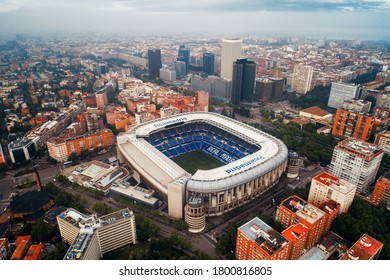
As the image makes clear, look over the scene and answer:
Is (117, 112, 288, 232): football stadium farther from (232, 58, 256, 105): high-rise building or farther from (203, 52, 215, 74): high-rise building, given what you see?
(203, 52, 215, 74): high-rise building

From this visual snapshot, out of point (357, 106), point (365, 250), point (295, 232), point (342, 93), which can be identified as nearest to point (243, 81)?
point (342, 93)

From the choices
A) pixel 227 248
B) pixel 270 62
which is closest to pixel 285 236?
pixel 227 248

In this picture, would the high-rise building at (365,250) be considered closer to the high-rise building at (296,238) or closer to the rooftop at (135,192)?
the high-rise building at (296,238)

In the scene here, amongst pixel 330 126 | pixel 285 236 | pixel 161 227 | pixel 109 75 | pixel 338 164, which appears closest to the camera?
pixel 285 236

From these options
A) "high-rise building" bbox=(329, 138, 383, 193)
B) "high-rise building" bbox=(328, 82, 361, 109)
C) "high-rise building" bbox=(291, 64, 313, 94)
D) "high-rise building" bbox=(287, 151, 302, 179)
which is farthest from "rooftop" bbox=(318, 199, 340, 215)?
"high-rise building" bbox=(291, 64, 313, 94)

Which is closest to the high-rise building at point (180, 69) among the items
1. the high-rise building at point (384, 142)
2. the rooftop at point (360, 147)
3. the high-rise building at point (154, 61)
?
the high-rise building at point (154, 61)

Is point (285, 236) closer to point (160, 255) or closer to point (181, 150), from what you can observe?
point (160, 255)
